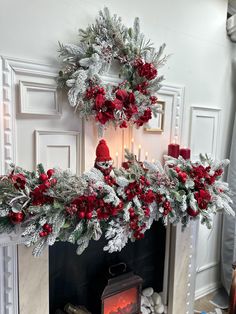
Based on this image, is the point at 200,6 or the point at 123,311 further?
the point at 200,6

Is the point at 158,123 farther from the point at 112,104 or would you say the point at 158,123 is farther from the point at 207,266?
the point at 207,266

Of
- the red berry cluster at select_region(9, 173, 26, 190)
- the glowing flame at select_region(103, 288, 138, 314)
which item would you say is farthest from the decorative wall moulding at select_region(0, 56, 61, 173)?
the glowing flame at select_region(103, 288, 138, 314)

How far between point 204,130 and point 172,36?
0.72 metres

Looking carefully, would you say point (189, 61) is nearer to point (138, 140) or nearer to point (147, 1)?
point (147, 1)

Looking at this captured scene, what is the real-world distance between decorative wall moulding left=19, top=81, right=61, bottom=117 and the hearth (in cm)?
69

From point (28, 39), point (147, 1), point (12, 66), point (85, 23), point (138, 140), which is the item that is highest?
point (147, 1)

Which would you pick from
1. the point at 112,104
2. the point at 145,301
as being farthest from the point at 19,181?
the point at 145,301

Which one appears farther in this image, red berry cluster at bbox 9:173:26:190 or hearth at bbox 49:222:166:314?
hearth at bbox 49:222:166:314

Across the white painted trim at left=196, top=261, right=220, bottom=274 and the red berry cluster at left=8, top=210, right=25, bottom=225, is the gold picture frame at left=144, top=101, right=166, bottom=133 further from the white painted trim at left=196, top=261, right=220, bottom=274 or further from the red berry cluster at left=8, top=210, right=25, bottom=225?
the white painted trim at left=196, top=261, right=220, bottom=274

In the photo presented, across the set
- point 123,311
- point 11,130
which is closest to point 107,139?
point 11,130

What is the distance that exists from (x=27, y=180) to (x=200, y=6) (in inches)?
65.0

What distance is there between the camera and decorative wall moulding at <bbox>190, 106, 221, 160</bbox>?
5.69 ft

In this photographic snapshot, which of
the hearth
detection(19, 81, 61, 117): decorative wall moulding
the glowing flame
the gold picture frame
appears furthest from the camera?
the gold picture frame

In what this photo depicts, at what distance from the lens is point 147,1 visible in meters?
1.43
